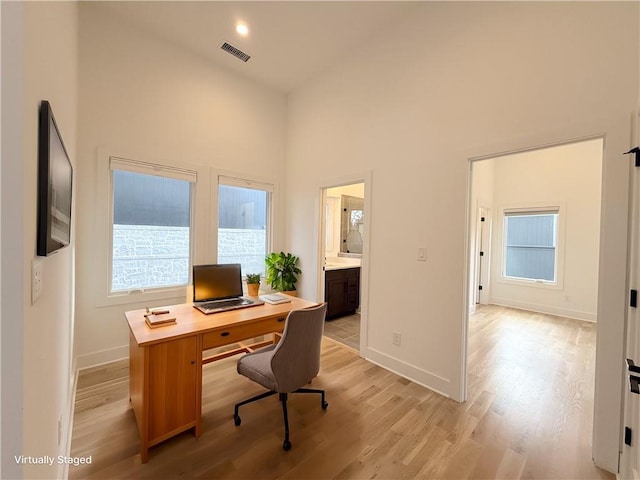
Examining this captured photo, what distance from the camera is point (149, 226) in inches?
127

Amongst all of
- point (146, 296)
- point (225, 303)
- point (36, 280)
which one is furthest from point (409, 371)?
point (146, 296)

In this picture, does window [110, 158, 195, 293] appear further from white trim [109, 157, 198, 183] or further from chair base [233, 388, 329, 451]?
chair base [233, 388, 329, 451]

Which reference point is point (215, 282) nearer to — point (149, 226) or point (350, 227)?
point (149, 226)

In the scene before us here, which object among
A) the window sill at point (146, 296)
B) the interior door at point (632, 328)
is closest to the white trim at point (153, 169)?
the window sill at point (146, 296)

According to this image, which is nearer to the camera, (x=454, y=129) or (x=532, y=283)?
(x=454, y=129)

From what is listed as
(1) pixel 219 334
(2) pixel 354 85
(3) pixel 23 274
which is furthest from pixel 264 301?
(2) pixel 354 85

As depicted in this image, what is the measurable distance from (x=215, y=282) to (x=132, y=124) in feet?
6.95

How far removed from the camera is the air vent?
10.8 ft

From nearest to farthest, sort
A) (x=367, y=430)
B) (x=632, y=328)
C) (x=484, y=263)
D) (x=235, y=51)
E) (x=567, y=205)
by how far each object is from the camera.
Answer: (x=632, y=328)
(x=367, y=430)
(x=235, y=51)
(x=567, y=205)
(x=484, y=263)

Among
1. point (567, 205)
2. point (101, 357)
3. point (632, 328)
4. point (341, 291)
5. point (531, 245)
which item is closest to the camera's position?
point (632, 328)

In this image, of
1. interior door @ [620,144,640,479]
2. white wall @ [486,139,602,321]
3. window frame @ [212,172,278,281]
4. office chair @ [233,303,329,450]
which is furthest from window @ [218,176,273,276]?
white wall @ [486,139,602,321]

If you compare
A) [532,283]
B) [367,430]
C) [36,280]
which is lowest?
[367,430]

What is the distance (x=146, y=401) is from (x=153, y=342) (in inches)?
14.9

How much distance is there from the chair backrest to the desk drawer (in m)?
0.34
